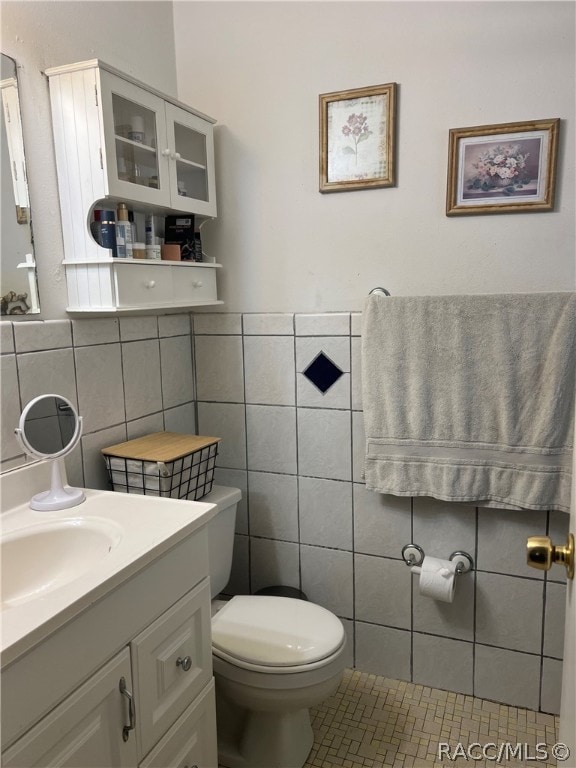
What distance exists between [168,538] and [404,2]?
1603 millimetres

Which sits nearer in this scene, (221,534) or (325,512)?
(221,534)

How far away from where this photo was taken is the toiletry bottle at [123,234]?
1.54m

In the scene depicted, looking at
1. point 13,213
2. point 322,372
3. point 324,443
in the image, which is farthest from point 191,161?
point 324,443

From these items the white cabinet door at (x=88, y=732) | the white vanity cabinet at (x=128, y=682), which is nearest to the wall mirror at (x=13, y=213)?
the white vanity cabinet at (x=128, y=682)

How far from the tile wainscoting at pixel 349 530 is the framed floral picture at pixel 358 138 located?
42 centimetres

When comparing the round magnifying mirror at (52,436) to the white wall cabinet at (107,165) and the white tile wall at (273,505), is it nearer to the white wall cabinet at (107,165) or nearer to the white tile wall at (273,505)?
the white wall cabinet at (107,165)

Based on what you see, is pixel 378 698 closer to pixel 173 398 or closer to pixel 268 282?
pixel 173 398

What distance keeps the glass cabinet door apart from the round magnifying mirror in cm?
70

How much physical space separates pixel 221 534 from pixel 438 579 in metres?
0.67

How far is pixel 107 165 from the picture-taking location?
1.45 m

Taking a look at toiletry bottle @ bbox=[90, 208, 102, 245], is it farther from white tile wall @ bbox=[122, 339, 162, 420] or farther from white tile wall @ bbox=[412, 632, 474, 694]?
white tile wall @ bbox=[412, 632, 474, 694]

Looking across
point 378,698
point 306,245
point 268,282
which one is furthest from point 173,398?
point 378,698

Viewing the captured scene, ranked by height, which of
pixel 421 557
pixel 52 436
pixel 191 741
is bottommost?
pixel 191 741

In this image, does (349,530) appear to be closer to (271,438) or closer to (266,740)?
(271,438)
